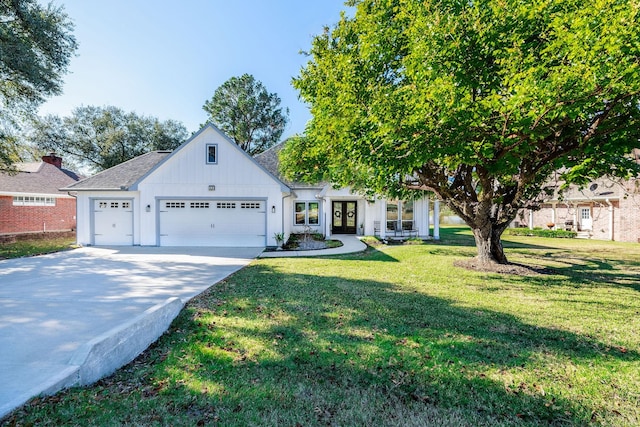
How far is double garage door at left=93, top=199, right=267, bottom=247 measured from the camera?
46.8 ft

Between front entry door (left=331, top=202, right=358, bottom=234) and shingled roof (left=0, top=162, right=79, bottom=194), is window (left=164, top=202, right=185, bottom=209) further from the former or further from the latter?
front entry door (left=331, top=202, right=358, bottom=234)

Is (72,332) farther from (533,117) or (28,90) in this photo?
(28,90)

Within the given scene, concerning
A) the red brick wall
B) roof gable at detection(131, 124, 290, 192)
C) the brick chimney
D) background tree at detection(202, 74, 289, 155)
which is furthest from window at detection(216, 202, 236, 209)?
background tree at detection(202, 74, 289, 155)

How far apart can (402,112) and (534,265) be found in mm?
8214

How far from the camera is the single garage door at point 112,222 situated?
570 inches

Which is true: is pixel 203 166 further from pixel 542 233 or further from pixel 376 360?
pixel 542 233

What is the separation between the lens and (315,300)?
6207 mm

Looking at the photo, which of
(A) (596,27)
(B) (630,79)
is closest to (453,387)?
(B) (630,79)

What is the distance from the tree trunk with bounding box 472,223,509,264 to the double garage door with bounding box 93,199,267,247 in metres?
9.24

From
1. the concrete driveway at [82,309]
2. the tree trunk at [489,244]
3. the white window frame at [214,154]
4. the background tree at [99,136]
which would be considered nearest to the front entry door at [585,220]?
the tree trunk at [489,244]

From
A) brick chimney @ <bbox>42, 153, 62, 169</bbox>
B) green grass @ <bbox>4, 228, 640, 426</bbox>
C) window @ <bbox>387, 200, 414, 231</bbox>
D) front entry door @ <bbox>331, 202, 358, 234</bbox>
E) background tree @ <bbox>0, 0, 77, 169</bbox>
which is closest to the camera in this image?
green grass @ <bbox>4, 228, 640, 426</bbox>

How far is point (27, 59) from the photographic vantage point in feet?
37.1

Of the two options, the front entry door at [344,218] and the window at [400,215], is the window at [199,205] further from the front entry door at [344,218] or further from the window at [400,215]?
the window at [400,215]

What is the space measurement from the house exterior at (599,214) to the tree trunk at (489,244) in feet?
27.5
